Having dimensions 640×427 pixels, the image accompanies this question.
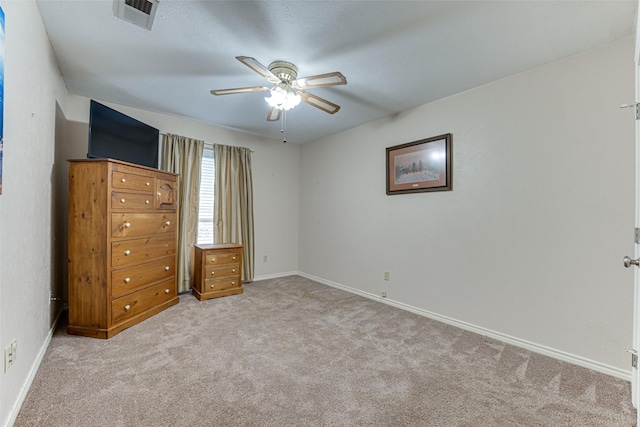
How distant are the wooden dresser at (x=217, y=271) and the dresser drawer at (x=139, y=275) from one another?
0.38 meters

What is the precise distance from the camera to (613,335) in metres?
2.00

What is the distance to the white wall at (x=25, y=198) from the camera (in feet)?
4.71

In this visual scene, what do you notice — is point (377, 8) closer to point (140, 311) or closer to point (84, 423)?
point (84, 423)

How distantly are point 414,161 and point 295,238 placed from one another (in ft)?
8.69

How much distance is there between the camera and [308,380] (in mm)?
1898

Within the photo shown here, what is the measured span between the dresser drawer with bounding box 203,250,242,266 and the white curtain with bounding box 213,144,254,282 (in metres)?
0.48

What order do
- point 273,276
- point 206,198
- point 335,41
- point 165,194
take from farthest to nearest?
point 273,276 < point 206,198 < point 165,194 < point 335,41

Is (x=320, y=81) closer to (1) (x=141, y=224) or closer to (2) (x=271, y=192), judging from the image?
(1) (x=141, y=224)

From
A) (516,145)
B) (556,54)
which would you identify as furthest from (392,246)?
(556,54)

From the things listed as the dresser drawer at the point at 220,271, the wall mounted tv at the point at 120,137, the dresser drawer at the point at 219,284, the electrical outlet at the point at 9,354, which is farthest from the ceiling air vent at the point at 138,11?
the dresser drawer at the point at 219,284

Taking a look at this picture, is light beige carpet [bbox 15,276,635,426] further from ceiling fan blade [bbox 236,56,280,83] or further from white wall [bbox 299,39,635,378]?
ceiling fan blade [bbox 236,56,280,83]

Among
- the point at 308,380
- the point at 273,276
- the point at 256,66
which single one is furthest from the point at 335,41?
the point at 273,276

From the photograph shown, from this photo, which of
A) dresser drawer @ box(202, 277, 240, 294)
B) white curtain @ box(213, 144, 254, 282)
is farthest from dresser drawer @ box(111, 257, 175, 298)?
white curtain @ box(213, 144, 254, 282)

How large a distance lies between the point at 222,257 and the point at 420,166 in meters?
2.75
